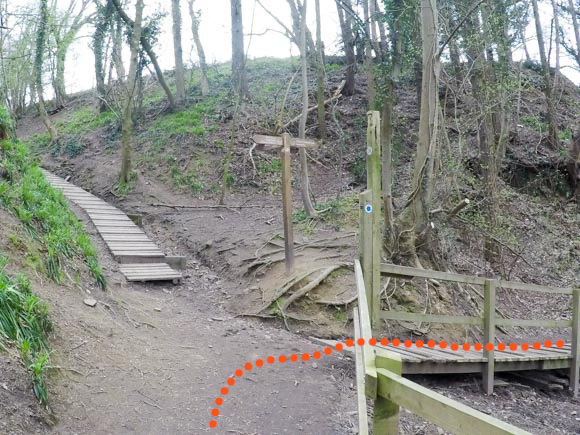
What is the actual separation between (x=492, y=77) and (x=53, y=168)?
15.7 m

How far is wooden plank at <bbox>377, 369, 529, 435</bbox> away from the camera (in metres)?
1.62

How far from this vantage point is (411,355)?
614 centimetres

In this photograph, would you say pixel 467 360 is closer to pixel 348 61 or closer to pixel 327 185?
pixel 327 185

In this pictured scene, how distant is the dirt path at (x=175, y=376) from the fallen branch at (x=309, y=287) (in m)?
0.45

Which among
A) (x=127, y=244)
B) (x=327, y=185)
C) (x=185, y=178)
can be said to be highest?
(x=185, y=178)

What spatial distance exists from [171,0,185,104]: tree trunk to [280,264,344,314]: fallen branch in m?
15.0

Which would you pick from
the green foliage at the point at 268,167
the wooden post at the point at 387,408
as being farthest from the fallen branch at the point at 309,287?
the green foliage at the point at 268,167

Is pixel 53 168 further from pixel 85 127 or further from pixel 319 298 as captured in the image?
pixel 319 298

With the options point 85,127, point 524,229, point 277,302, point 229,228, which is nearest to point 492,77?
point 524,229

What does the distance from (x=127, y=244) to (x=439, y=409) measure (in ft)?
33.0

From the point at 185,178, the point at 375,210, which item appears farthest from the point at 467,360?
the point at 185,178

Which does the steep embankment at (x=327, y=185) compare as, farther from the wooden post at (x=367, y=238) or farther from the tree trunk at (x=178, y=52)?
the wooden post at (x=367, y=238)

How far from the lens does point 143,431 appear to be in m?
4.36

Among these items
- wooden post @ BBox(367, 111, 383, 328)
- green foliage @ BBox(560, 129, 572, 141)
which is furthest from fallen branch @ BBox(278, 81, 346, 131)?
wooden post @ BBox(367, 111, 383, 328)
